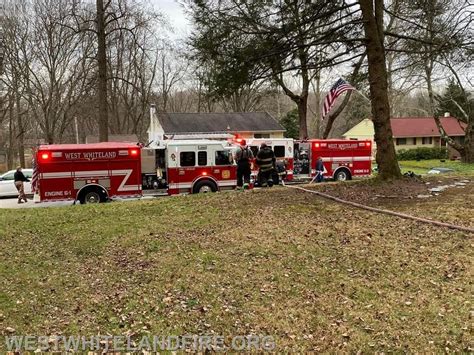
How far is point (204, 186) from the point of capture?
18.5m

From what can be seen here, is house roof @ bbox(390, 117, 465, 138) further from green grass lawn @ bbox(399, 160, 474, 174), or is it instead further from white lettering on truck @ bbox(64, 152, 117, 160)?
white lettering on truck @ bbox(64, 152, 117, 160)

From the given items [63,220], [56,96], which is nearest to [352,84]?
[63,220]

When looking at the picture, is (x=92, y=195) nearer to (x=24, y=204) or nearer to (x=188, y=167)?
(x=188, y=167)

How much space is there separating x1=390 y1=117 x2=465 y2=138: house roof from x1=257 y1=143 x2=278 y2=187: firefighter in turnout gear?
4088cm

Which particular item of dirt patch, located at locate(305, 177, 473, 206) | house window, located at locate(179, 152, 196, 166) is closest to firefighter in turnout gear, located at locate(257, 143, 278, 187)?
dirt patch, located at locate(305, 177, 473, 206)

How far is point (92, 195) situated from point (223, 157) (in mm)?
5490

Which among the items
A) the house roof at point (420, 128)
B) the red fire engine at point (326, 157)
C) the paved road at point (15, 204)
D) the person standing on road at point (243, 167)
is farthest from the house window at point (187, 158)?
the house roof at point (420, 128)

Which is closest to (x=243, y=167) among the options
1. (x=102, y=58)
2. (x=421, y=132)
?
(x=102, y=58)

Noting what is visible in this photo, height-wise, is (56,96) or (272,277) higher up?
(56,96)

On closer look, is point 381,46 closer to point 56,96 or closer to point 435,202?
point 435,202

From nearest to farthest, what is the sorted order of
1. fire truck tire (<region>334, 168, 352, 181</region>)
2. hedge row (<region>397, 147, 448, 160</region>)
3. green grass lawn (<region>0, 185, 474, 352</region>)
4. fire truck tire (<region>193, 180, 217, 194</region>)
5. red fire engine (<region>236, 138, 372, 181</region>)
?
1. green grass lawn (<region>0, 185, 474, 352</region>)
2. fire truck tire (<region>193, 180, 217, 194</region>)
3. red fire engine (<region>236, 138, 372, 181</region>)
4. fire truck tire (<region>334, 168, 352, 181</region>)
5. hedge row (<region>397, 147, 448, 160</region>)

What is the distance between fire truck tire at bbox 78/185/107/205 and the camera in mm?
16562

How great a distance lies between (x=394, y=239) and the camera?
6.87 metres

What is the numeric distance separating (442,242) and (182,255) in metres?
3.90
